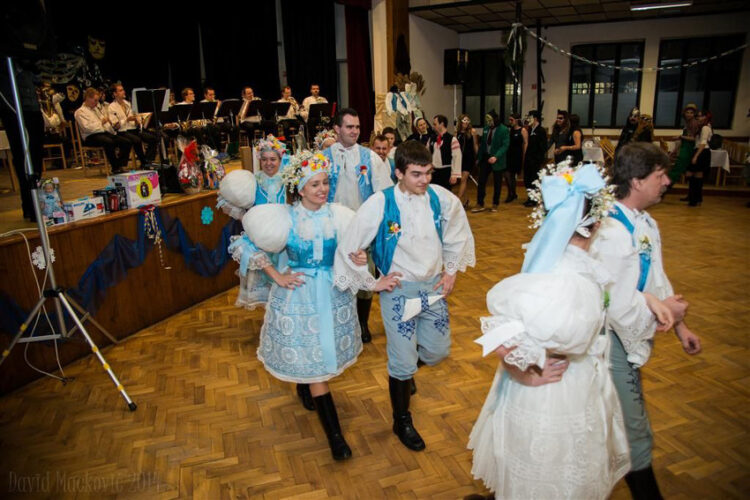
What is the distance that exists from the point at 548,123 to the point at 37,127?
13383mm

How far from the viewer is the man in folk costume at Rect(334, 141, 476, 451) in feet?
8.26

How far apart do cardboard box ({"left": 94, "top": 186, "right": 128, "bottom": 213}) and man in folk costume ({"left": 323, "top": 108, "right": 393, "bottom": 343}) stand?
1.91 metres

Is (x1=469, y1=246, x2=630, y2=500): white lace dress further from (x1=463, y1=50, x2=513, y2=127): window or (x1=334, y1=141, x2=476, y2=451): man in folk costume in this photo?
(x1=463, y1=50, x2=513, y2=127): window

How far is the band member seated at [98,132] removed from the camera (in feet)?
22.4

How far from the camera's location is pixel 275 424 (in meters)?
3.01

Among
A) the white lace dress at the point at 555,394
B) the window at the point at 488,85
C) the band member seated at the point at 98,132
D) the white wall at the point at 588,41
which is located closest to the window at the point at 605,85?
the white wall at the point at 588,41

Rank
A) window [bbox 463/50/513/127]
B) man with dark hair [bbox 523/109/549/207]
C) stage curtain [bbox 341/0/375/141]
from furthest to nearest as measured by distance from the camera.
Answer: window [bbox 463/50/513/127], stage curtain [bbox 341/0/375/141], man with dark hair [bbox 523/109/549/207]

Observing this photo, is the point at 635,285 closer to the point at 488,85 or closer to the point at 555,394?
the point at 555,394

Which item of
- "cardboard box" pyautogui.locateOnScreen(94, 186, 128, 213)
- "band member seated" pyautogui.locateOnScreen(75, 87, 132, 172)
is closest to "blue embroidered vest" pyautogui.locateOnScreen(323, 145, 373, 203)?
"cardboard box" pyautogui.locateOnScreen(94, 186, 128, 213)

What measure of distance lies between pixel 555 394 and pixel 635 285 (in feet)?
1.77

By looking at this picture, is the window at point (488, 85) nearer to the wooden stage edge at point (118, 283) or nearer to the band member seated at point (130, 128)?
the band member seated at point (130, 128)

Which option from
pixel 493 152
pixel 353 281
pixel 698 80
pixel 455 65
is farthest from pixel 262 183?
pixel 698 80

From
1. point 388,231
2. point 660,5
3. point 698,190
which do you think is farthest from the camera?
point 660,5

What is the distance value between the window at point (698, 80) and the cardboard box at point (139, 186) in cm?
1336
